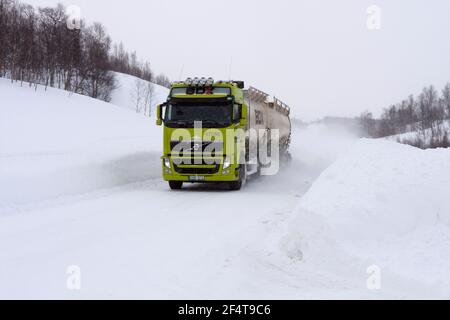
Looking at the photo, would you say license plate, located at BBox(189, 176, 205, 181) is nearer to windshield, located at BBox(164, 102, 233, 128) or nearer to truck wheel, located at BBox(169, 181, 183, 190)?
truck wheel, located at BBox(169, 181, 183, 190)

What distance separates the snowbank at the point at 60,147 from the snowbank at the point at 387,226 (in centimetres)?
754

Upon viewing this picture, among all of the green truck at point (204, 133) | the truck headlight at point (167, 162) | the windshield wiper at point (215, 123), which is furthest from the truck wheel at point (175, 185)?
the windshield wiper at point (215, 123)

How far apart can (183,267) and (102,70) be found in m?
68.1

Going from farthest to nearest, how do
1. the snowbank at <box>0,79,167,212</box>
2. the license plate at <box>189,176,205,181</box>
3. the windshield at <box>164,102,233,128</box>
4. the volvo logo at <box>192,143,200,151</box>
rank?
the license plate at <box>189,176,205,181</box> → the windshield at <box>164,102,233,128</box> → the volvo logo at <box>192,143,200,151</box> → the snowbank at <box>0,79,167,212</box>

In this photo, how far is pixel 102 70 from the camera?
68.7 meters

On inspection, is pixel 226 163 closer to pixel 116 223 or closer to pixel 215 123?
pixel 215 123

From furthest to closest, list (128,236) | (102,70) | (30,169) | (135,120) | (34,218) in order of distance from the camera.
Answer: (102,70) → (135,120) → (30,169) → (34,218) → (128,236)

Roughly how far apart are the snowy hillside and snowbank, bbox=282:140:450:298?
15 mm

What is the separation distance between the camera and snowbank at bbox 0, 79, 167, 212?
12172mm

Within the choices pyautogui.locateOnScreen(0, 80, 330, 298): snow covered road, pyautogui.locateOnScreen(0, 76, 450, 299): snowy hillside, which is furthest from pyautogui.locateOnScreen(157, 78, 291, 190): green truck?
pyautogui.locateOnScreen(0, 76, 450, 299): snowy hillside

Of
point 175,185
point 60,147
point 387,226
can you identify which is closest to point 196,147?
point 175,185

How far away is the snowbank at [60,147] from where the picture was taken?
12172 millimetres

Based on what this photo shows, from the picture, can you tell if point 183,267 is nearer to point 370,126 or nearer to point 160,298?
point 160,298
